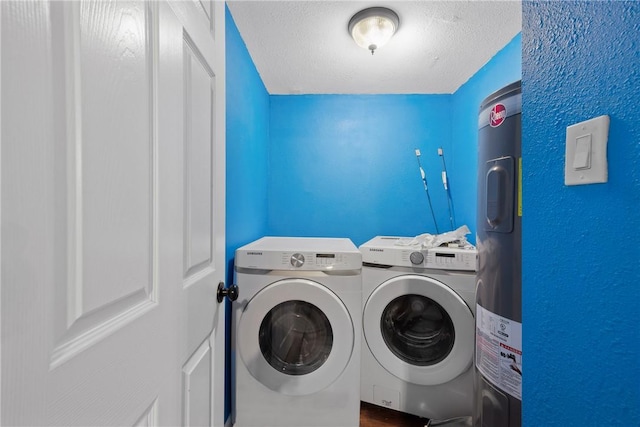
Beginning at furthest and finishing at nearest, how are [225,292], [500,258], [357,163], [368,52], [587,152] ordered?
[357,163], [368,52], [500,258], [225,292], [587,152]

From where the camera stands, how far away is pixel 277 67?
2.02 metres

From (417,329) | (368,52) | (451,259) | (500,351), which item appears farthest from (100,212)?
(368,52)

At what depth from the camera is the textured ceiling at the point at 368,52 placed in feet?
4.70

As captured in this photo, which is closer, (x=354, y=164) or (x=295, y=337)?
(x=295, y=337)

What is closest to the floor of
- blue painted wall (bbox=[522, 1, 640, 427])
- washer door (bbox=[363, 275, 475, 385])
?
washer door (bbox=[363, 275, 475, 385])

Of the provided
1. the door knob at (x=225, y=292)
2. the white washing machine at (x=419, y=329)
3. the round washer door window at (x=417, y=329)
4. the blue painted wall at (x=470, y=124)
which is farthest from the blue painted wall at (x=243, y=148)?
the blue painted wall at (x=470, y=124)

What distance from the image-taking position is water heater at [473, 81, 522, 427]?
3.13 feet

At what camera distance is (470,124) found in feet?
6.77

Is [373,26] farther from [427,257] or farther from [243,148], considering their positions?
[427,257]

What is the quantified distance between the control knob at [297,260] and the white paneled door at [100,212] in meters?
0.74

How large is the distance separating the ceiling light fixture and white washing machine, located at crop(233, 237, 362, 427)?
1143mm

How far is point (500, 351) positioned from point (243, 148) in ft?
5.26

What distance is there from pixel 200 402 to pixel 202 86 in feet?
2.68

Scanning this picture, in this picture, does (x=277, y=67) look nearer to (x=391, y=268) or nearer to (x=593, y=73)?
(x=391, y=268)
